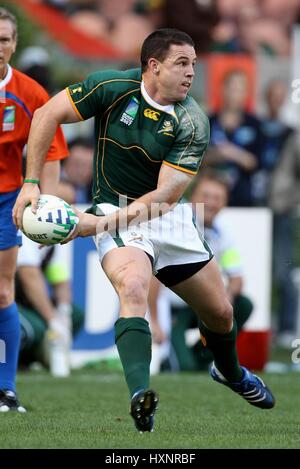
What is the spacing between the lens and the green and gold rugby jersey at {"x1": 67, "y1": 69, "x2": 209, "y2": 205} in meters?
5.74

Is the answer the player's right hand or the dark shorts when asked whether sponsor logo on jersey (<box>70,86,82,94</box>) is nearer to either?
the player's right hand

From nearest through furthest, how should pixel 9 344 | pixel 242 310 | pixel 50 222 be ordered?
pixel 50 222, pixel 9 344, pixel 242 310

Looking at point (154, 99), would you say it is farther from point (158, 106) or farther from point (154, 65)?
point (154, 65)

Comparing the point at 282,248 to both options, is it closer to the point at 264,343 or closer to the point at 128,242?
the point at 264,343

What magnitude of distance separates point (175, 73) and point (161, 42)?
187mm

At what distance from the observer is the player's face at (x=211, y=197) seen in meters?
9.70

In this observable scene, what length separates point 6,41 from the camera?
6305mm

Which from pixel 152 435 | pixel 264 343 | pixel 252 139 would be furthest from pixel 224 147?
pixel 152 435

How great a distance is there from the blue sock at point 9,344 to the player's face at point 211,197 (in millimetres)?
3297

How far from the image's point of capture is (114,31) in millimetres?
13914

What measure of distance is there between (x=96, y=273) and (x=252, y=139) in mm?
3377

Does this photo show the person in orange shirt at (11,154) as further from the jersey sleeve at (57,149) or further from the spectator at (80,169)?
the spectator at (80,169)

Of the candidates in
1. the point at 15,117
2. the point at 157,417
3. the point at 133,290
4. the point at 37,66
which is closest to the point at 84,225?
the point at 133,290

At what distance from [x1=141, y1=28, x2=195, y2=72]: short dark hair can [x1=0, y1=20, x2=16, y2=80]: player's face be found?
94 centimetres
